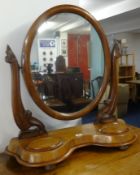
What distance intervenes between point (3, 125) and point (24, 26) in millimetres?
438

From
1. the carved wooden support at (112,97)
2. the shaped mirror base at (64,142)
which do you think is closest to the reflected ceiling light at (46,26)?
the carved wooden support at (112,97)

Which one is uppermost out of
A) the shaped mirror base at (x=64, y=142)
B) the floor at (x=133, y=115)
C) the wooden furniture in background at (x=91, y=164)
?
the shaped mirror base at (x=64, y=142)

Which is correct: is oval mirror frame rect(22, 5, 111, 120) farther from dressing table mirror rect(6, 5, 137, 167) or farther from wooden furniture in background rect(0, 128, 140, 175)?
wooden furniture in background rect(0, 128, 140, 175)

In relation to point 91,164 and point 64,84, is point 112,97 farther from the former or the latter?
point 91,164

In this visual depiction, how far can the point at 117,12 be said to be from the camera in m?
3.61

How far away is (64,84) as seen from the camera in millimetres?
954

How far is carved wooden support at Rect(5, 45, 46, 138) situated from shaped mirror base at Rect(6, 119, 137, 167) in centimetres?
4

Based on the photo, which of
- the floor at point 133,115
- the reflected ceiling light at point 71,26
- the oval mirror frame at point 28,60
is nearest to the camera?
the oval mirror frame at point 28,60

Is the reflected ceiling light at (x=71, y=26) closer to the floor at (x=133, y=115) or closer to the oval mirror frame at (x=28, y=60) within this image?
the oval mirror frame at (x=28, y=60)

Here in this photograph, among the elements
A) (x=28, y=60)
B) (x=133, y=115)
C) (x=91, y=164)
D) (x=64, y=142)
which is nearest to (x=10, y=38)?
(x=28, y=60)

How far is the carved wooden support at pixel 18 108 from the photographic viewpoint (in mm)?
786

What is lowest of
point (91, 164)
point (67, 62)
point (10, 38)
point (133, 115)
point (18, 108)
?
point (133, 115)

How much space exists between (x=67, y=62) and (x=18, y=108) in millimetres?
313

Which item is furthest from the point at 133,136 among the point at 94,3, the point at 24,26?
the point at 94,3
